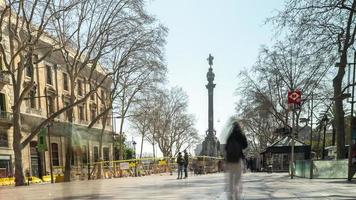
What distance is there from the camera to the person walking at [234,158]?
10219mm

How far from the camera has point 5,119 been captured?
4141 centimetres

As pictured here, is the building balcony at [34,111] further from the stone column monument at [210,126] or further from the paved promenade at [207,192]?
the stone column monument at [210,126]

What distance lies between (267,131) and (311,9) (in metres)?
58.2

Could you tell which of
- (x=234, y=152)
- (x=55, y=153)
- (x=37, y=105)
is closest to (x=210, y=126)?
(x=37, y=105)

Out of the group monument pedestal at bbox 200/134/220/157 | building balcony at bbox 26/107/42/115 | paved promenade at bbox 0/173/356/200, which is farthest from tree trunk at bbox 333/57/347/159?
monument pedestal at bbox 200/134/220/157

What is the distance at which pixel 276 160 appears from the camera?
144 feet

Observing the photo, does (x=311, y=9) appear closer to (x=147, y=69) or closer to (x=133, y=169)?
(x=147, y=69)

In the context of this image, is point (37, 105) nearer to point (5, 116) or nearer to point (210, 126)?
point (5, 116)

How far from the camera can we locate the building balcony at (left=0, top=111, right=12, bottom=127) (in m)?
41.1

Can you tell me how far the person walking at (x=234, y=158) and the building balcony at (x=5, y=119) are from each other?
34393mm

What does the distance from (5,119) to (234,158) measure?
115 ft

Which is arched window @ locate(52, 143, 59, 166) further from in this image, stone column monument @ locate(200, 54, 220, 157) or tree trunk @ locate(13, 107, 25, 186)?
stone column monument @ locate(200, 54, 220, 157)

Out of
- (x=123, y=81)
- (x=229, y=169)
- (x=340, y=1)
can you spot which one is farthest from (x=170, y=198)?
(x=123, y=81)

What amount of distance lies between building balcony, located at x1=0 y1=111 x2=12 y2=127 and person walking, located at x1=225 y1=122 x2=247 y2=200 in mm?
34393
